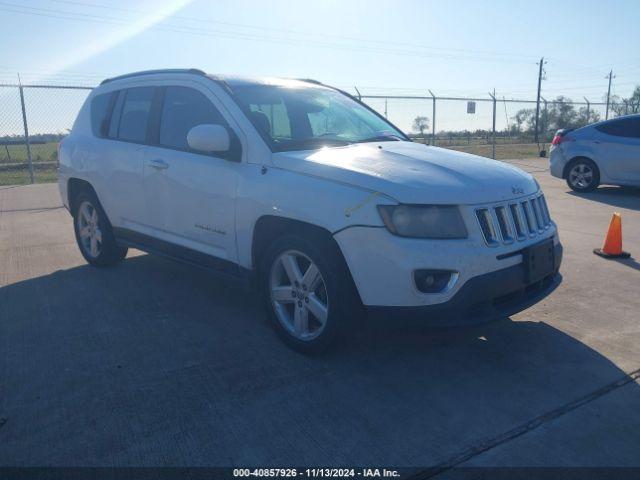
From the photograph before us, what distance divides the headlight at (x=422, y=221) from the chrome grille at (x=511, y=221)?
0.18 m

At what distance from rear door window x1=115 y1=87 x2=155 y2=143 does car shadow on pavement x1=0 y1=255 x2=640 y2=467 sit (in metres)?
1.59

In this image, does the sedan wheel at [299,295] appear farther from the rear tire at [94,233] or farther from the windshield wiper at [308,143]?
the rear tire at [94,233]

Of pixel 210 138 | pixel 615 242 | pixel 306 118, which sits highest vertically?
pixel 306 118

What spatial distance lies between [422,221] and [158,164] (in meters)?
2.44

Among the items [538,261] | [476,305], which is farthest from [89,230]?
[538,261]

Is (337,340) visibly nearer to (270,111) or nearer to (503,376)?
(503,376)

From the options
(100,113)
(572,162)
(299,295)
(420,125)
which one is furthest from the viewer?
(420,125)

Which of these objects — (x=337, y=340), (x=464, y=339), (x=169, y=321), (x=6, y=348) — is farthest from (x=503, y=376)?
(x=6, y=348)

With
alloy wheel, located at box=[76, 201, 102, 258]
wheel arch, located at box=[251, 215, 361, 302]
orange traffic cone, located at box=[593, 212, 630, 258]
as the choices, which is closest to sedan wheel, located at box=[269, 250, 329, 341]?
wheel arch, located at box=[251, 215, 361, 302]

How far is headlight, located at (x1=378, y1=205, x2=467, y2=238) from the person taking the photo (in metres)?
3.12

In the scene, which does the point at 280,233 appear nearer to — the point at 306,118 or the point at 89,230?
the point at 306,118

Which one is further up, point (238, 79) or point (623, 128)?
point (238, 79)

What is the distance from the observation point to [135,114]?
509cm

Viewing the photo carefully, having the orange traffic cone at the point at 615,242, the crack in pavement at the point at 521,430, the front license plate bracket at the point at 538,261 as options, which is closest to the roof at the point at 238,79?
the front license plate bracket at the point at 538,261
